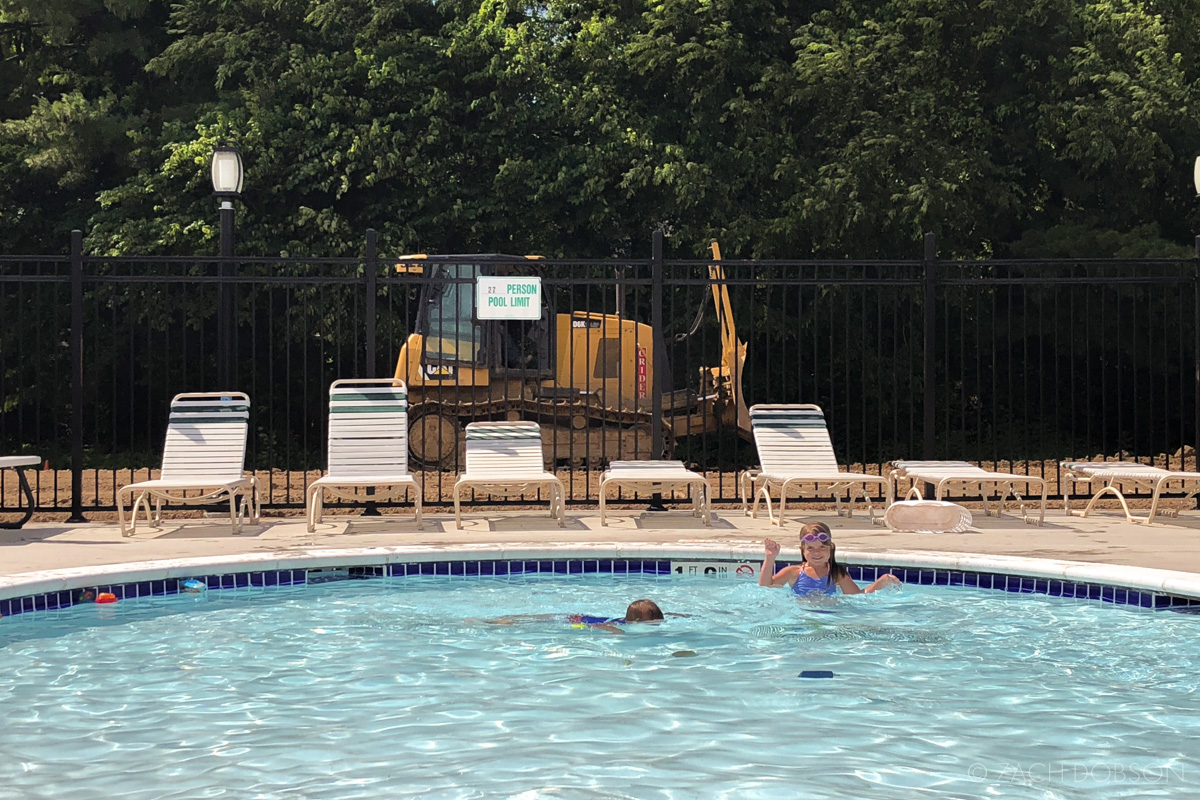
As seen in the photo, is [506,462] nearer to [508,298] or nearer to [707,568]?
[508,298]

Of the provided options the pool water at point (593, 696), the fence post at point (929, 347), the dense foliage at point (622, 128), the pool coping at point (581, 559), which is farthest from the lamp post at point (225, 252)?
the dense foliage at point (622, 128)

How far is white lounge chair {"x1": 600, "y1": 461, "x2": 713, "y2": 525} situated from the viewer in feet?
29.4

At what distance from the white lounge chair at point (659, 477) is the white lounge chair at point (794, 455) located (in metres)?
0.39

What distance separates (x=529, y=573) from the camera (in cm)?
780

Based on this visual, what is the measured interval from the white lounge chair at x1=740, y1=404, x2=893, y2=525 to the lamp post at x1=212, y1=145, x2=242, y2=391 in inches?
156

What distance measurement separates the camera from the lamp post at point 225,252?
9930mm

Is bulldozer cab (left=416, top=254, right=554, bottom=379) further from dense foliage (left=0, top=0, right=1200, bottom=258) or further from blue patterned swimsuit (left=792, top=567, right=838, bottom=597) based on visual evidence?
blue patterned swimsuit (left=792, top=567, right=838, bottom=597)

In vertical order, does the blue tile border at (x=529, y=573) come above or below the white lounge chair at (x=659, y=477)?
below

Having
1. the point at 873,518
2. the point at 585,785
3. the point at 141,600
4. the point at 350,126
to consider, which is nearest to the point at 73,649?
the point at 141,600

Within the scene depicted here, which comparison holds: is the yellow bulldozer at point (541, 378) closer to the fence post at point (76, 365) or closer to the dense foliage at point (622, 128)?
the fence post at point (76, 365)

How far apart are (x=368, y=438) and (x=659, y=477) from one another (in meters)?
2.17

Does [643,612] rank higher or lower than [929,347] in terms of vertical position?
lower

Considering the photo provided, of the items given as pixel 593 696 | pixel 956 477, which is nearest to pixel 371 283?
pixel 956 477

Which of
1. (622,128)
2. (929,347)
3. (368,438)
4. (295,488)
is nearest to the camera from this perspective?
(368,438)
